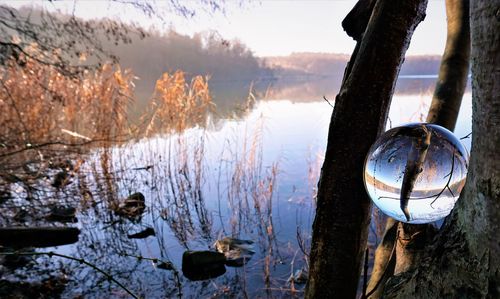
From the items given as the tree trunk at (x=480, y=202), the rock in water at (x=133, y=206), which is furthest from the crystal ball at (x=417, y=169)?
the rock in water at (x=133, y=206)

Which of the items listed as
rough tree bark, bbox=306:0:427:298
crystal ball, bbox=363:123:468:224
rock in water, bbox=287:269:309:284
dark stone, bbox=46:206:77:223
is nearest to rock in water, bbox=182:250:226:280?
rock in water, bbox=287:269:309:284

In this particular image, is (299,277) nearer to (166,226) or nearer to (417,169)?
(166,226)

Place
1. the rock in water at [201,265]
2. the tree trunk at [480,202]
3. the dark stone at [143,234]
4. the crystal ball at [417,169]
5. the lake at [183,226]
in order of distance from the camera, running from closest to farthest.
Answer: the tree trunk at [480,202] → the crystal ball at [417,169] → the lake at [183,226] → the rock in water at [201,265] → the dark stone at [143,234]

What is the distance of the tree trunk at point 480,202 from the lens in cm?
52

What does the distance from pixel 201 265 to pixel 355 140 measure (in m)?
3.22

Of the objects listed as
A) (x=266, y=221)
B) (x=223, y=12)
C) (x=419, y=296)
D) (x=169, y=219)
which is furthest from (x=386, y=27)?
(x=169, y=219)

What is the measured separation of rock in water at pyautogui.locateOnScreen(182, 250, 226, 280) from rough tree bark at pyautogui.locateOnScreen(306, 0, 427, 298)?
2.90 meters

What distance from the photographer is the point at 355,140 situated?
1.00 meters

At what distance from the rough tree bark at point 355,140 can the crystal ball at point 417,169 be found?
0.51 ft

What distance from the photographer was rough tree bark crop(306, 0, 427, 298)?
96 centimetres

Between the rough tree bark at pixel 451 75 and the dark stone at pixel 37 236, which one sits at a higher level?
the rough tree bark at pixel 451 75

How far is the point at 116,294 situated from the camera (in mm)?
3221

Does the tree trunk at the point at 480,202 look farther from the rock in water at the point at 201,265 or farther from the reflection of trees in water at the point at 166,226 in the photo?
the rock in water at the point at 201,265

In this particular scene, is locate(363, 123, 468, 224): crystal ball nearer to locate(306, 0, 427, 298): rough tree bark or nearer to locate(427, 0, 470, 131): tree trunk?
locate(306, 0, 427, 298): rough tree bark
